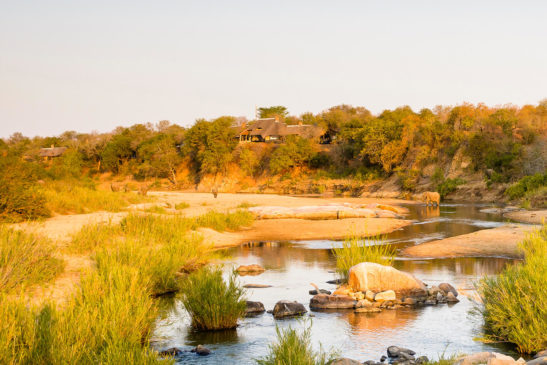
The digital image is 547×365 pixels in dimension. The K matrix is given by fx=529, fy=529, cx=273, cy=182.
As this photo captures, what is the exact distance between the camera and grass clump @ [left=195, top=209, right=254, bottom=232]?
23078 millimetres

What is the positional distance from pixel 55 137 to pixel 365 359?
104 m

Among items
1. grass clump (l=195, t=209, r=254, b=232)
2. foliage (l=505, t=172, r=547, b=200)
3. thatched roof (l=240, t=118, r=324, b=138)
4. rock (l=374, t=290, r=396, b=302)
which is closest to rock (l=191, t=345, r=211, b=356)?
rock (l=374, t=290, r=396, b=302)

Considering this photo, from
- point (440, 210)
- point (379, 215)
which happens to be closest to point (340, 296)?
point (379, 215)

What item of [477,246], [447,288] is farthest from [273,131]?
[447,288]

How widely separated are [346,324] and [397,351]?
1968mm

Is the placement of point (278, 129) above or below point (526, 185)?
above

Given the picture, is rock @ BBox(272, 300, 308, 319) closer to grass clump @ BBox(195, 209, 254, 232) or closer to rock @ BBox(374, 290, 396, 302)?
rock @ BBox(374, 290, 396, 302)

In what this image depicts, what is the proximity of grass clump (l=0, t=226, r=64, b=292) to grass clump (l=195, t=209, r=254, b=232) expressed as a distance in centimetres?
1019

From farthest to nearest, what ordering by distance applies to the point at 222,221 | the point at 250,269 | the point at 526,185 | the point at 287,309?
the point at 526,185
the point at 222,221
the point at 250,269
the point at 287,309

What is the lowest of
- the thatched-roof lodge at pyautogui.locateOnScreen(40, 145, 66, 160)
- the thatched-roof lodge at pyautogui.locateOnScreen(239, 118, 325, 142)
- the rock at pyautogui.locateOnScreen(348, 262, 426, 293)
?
the rock at pyautogui.locateOnScreen(348, 262, 426, 293)

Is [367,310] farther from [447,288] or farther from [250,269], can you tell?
[250,269]

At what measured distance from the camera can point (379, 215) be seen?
30.0 m

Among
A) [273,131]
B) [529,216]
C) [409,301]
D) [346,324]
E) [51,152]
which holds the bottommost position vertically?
[346,324]

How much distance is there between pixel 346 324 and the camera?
9898 mm
